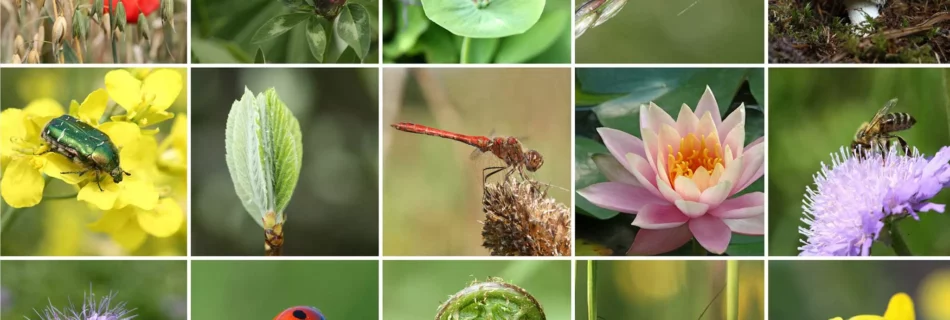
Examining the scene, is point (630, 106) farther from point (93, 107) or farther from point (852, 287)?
point (93, 107)

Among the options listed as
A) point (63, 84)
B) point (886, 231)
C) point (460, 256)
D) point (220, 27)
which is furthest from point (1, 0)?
point (886, 231)

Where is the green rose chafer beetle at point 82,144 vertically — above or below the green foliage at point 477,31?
below

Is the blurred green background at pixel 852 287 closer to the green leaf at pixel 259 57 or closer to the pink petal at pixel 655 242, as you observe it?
the pink petal at pixel 655 242

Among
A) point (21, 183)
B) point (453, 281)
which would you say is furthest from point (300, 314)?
point (21, 183)

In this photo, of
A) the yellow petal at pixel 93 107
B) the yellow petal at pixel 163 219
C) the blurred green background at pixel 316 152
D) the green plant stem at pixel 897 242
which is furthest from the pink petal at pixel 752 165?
the yellow petal at pixel 93 107

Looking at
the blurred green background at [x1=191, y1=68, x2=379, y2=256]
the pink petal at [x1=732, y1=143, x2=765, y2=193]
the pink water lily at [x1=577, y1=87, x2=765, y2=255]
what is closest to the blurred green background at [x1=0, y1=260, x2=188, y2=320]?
the blurred green background at [x1=191, y1=68, x2=379, y2=256]

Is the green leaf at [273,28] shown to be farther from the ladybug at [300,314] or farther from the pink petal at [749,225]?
the pink petal at [749,225]

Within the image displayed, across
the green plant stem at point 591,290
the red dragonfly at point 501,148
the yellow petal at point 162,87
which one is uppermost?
the yellow petal at point 162,87
